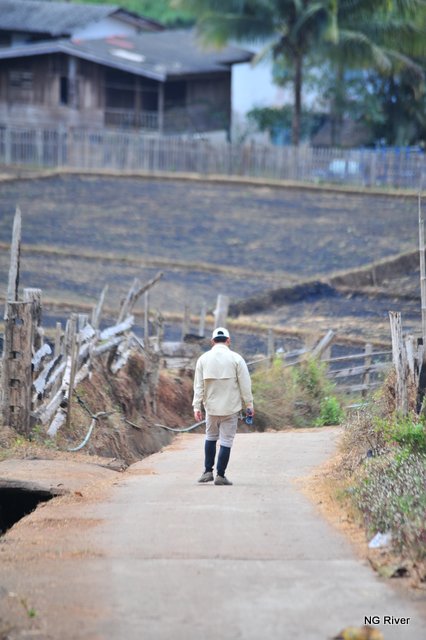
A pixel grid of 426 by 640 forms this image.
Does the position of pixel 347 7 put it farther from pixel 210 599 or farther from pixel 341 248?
pixel 210 599

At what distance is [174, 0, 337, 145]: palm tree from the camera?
44000 mm

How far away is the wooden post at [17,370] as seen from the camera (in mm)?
12727

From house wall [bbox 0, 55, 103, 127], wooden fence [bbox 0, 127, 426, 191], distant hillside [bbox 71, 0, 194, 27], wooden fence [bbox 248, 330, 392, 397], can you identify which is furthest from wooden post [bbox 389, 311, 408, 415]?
distant hillside [bbox 71, 0, 194, 27]

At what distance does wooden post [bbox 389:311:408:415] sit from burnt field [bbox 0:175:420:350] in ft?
46.8

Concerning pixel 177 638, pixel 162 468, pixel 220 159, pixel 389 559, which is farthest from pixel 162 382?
pixel 220 159

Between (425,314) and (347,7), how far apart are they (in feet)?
111

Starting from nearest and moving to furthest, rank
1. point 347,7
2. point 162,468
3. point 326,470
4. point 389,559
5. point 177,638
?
point 177,638, point 389,559, point 326,470, point 162,468, point 347,7

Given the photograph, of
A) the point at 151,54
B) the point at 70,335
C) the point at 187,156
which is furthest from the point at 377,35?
the point at 70,335

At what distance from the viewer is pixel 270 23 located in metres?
45.1

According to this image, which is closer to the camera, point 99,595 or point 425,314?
point 99,595

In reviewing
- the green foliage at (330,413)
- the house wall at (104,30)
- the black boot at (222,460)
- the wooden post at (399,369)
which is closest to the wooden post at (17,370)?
the black boot at (222,460)

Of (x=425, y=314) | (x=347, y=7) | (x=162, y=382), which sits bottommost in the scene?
(x=162, y=382)

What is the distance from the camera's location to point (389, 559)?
7.58 metres

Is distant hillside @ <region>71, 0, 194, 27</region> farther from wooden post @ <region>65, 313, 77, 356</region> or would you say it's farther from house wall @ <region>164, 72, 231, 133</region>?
wooden post @ <region>65, 313, 77, 356</region>
